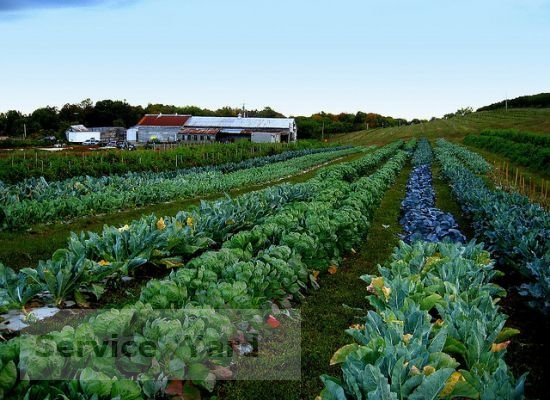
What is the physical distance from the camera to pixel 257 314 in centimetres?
507

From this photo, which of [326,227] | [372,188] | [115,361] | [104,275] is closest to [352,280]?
[326,227]

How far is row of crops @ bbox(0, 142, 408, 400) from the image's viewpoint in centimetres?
307

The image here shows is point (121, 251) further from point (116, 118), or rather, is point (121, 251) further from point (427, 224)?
point (116, 118)

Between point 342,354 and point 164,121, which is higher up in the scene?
point 164,121

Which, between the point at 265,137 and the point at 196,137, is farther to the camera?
the point at 196,137

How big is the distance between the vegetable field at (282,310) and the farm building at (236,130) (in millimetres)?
55919

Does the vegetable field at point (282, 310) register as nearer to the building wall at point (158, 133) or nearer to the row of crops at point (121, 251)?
the row of crops at point (121, 251)

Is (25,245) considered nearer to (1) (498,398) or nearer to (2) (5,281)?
(2) (5,281)

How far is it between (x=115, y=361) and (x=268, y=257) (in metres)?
2.72

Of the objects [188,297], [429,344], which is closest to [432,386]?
[429,344]

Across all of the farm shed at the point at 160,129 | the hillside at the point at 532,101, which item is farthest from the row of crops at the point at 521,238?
the hillside at the point at 532,101

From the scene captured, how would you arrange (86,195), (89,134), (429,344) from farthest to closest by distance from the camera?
(89,134) → (86,195) → (429,344)

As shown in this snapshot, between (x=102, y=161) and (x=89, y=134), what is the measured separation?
50.4 meters

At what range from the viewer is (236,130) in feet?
225
